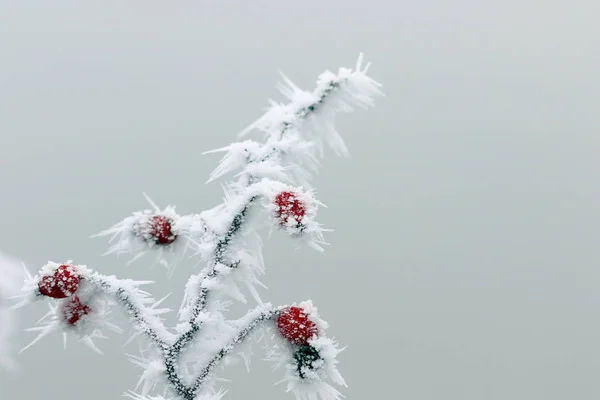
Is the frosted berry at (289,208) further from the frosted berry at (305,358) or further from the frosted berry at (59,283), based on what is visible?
the frosted berry at (59,283)

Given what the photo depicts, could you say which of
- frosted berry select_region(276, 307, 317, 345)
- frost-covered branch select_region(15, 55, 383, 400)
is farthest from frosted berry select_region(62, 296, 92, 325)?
frosted berry select_region(276, 307, 317, 345)

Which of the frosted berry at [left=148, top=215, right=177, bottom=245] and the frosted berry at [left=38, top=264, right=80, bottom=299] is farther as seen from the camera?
the frosted berry at [left=148, top=215, right=177, bottom=245]

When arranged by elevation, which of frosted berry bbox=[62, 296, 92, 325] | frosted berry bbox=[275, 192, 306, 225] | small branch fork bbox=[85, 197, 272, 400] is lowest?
frosted berry bbox=[62, 296, 92, 325]

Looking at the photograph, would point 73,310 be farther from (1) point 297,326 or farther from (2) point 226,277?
(1) point 297,326

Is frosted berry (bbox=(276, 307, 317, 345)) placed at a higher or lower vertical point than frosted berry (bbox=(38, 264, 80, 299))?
higher

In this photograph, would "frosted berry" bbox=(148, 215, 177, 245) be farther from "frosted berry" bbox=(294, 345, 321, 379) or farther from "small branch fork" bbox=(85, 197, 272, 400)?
"frosted berry" bbox=(294, 345, 321, 379)

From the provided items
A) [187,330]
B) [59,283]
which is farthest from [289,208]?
[59,283]

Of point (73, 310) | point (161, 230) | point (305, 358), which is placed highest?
point (161, 230)
